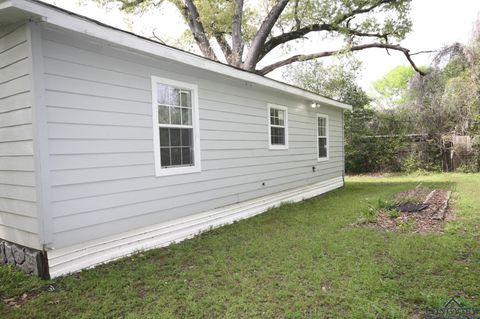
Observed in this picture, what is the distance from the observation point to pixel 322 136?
980cm

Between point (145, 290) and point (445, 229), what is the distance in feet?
14.8

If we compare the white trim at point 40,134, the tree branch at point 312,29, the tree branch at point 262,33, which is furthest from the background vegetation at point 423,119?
the white trim at point 40,134

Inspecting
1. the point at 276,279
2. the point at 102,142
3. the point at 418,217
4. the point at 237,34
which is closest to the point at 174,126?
the point at 102,142

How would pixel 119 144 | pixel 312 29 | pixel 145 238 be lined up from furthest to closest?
1. pixel 312 29
2. pixel 145 238
3. pixel 119 144

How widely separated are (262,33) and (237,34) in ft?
3.91

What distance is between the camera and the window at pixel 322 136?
31.4 ft

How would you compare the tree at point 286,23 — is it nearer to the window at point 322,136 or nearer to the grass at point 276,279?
the window at point 322,136

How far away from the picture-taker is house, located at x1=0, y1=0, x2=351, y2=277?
3.13 metres

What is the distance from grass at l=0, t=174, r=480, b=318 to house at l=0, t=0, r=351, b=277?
0.41m

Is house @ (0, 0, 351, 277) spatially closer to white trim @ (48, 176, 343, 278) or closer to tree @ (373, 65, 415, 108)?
white trim @ (48, 176, 343, 278)

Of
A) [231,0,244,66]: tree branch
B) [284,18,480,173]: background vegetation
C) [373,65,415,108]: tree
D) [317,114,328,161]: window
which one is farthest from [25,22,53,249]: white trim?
[373,65,415,108]: tree

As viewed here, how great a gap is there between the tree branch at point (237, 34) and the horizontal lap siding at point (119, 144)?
8.58m

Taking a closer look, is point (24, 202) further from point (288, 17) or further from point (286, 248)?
point (288, 17)

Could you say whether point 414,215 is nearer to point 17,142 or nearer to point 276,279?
point 276,279
